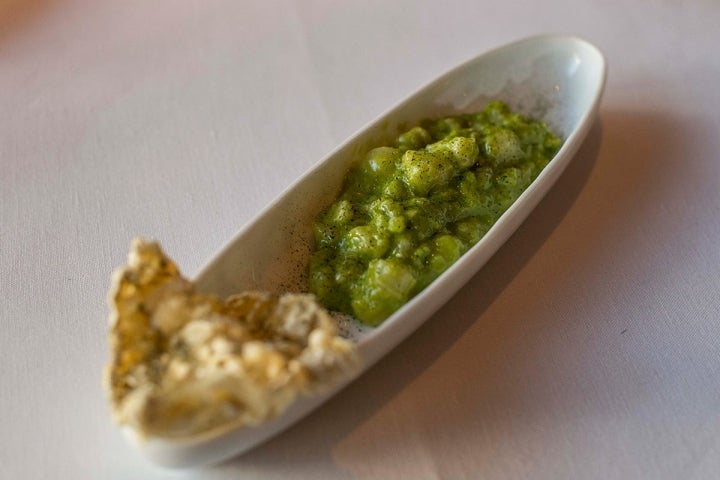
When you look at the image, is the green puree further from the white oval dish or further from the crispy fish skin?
the crispy fish skin

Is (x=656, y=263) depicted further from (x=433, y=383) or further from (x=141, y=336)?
(x=141, y=336)

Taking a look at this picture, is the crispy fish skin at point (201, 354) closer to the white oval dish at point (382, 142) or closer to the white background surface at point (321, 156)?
the white oval dish at point (382, 142)

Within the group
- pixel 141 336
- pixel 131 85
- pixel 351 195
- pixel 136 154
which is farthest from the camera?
pixel 131 85

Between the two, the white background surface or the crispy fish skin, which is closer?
the crispy fish skin

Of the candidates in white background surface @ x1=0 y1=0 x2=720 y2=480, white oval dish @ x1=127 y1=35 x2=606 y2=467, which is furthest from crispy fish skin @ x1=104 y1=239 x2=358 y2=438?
white background surface @ x1=0 y1=0 x2=720 y2=480

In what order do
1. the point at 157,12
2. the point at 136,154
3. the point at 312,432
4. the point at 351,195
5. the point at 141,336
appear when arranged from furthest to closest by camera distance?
1. the point at 157,12
2. the point at 136,154
3. the point at 351,195
4. the point at 312,432
5. the point at 141,336

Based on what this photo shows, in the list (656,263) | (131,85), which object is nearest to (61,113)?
(131,85)

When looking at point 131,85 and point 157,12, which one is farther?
point 157,12
